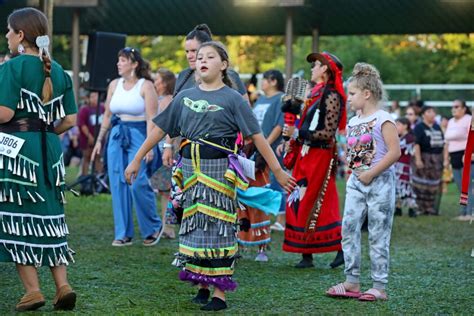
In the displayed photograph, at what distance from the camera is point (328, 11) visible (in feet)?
65.3

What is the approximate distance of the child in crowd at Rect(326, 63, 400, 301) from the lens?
7.34 m

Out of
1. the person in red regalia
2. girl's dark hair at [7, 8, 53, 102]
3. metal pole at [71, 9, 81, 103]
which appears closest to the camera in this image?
Result: girl's dark hair at [7, 8, 53, 102]

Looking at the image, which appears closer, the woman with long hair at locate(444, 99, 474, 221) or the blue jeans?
the blue jeans

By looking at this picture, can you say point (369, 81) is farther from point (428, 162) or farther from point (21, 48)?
point (428, 162)

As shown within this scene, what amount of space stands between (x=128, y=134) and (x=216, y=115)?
4066 millimetres

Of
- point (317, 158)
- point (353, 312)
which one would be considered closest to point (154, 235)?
point (317, 158)

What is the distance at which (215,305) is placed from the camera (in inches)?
268

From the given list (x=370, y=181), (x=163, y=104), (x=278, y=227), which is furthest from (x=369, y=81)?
(x=278, y=227)

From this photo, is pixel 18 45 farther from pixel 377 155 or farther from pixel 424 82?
pixel 424 82

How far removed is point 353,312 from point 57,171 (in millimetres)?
2176

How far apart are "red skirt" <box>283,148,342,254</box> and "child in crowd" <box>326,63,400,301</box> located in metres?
1.73

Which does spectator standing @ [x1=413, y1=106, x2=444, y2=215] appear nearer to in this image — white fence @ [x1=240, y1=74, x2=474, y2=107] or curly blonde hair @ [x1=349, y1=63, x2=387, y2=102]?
curly blonde hair @ [x1=349, y1=63, x2=387, y2=102]

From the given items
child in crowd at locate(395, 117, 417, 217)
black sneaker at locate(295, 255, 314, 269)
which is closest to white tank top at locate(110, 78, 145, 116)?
black sneaker at locate(295, 255, 314, 269)

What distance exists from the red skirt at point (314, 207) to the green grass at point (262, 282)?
24 cm
